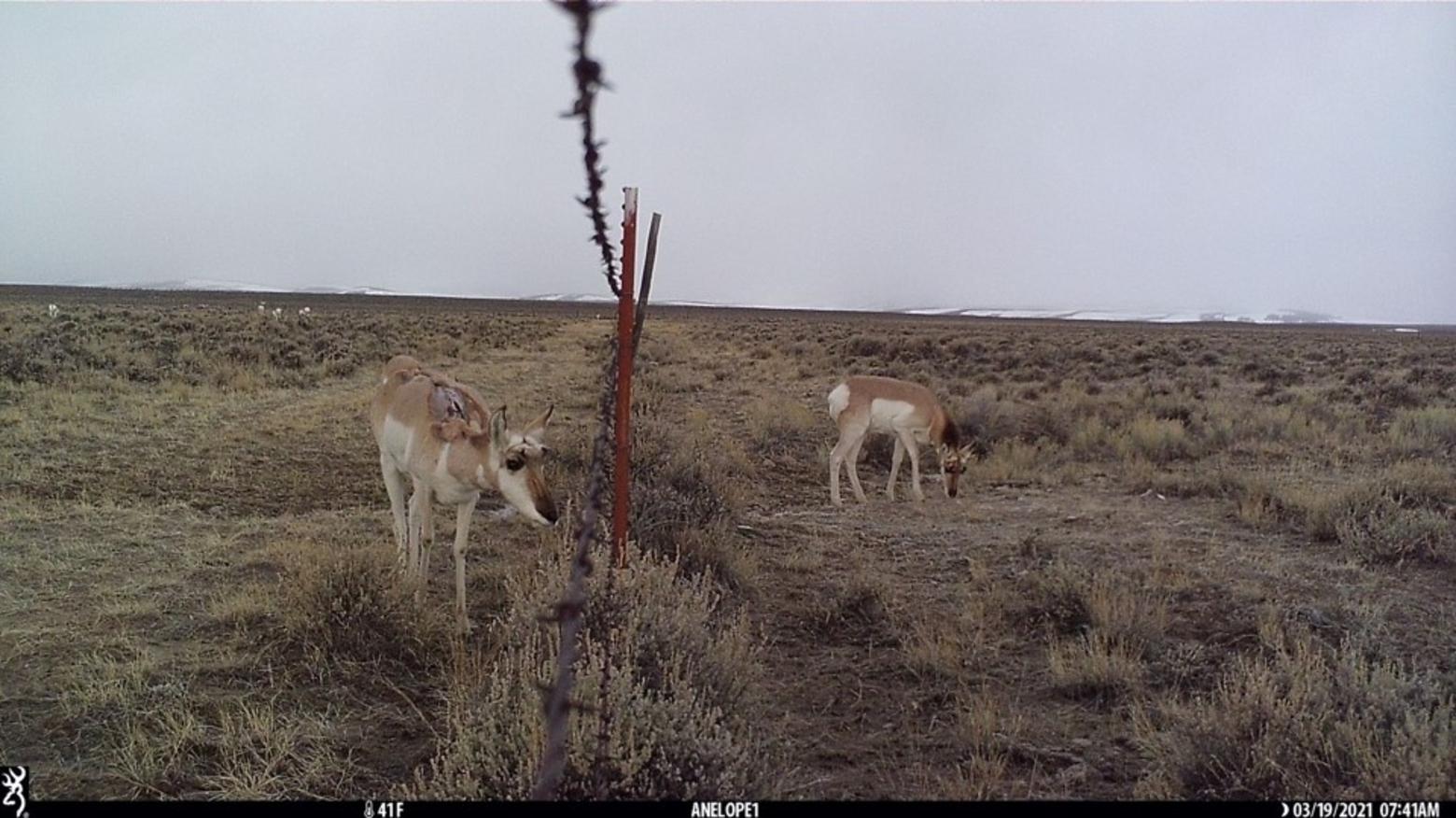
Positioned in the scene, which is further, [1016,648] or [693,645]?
[1016,648]

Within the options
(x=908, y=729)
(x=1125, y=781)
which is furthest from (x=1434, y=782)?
(x=908, y=729)

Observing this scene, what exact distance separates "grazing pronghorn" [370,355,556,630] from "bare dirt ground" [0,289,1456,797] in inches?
16.6

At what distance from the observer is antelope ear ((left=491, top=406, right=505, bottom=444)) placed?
4.91 m

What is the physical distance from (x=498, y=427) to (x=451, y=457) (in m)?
0.61

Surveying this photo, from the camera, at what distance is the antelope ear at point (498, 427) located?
4906mm

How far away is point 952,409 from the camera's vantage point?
1456 cm

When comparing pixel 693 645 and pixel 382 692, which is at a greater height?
pixel 693 645

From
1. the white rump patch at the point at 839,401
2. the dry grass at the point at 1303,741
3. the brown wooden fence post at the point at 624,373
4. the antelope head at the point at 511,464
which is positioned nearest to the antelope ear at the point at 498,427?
the antelope head at the point at 511,464

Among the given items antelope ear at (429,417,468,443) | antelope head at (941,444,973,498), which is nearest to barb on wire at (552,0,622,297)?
antelope ear at (429,417,468,443)

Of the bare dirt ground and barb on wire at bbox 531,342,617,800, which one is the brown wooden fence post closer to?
the bare dirt ground

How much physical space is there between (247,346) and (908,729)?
22.1 metres

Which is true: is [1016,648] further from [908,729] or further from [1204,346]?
[1204,346]

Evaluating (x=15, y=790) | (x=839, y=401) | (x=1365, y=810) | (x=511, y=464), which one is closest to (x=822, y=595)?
(x=511, y=464)

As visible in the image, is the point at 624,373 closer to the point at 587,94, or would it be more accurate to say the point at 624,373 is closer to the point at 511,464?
the point at 511,464
